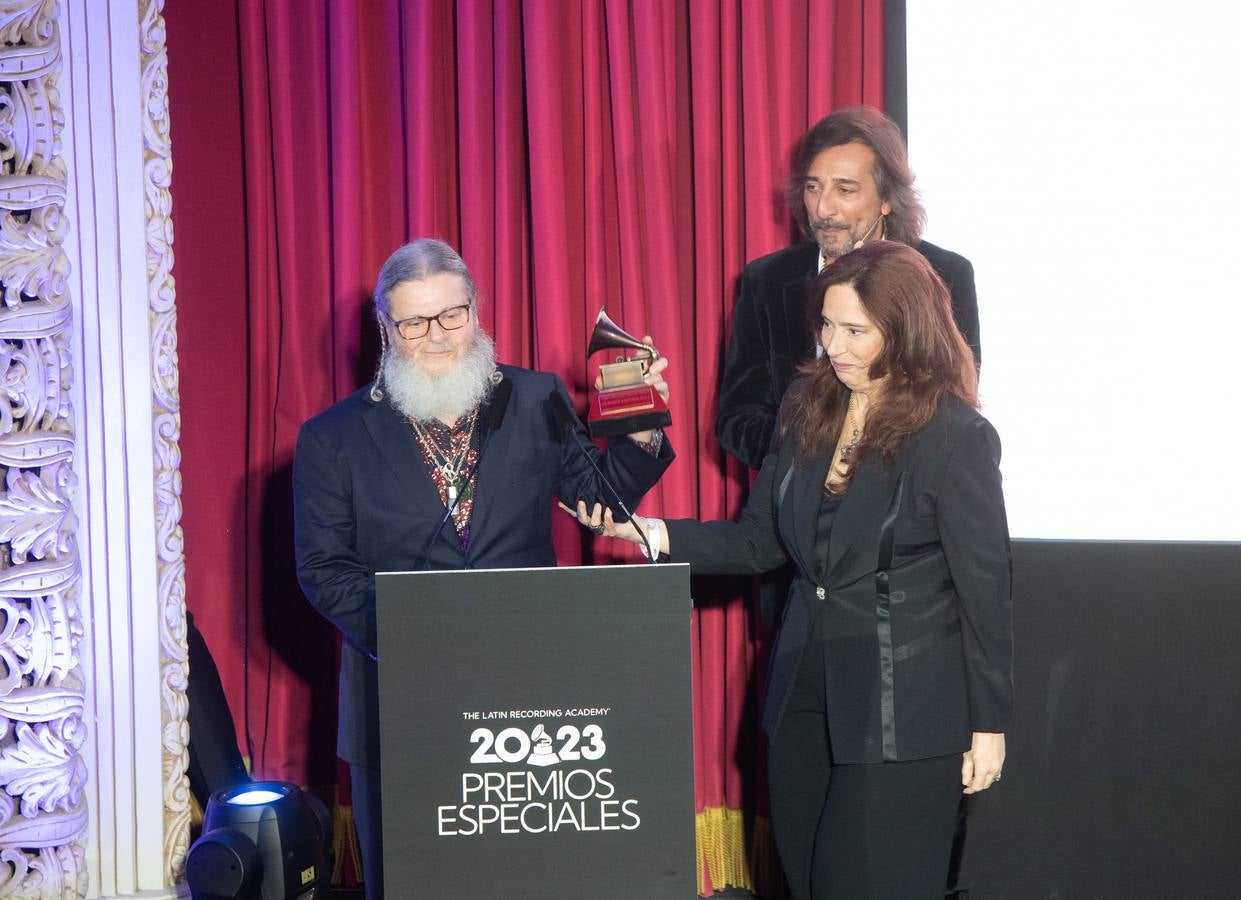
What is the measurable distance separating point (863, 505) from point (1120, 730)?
5.14ft

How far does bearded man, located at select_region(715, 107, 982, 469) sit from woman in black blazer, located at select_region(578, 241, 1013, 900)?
21.0 inches

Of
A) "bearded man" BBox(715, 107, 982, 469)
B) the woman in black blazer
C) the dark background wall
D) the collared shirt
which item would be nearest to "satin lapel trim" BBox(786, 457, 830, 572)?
the woman in black blazer

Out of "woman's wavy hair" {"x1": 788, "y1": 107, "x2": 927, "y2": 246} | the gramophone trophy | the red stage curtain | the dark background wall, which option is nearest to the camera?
the gramophone trophy

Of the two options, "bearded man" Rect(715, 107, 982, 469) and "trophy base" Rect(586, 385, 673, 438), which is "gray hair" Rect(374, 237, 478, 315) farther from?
"bearded man" Rect(715, 107, 982, 469)

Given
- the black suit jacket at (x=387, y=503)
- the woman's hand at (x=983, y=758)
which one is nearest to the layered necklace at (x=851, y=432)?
the black suit jacket at (x=387, y=503)

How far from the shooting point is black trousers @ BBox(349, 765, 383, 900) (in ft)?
7.36

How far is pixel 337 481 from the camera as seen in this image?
7.68ft

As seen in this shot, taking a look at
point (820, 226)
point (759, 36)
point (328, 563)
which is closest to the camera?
point (328, 563)

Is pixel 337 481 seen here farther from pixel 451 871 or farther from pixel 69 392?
pixel 69 392

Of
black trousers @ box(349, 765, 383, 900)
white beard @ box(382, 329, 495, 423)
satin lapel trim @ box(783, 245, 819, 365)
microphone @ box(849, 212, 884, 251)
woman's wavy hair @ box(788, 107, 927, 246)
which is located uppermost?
woman's wavy hair @ box(788, 107, 927, 246)

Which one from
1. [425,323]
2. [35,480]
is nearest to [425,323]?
[425,323]

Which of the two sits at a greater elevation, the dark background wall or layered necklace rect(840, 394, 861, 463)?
layered necklace rect(840, 394, 861, 463)

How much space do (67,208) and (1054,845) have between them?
330cm

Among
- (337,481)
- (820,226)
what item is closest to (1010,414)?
(820,226)
